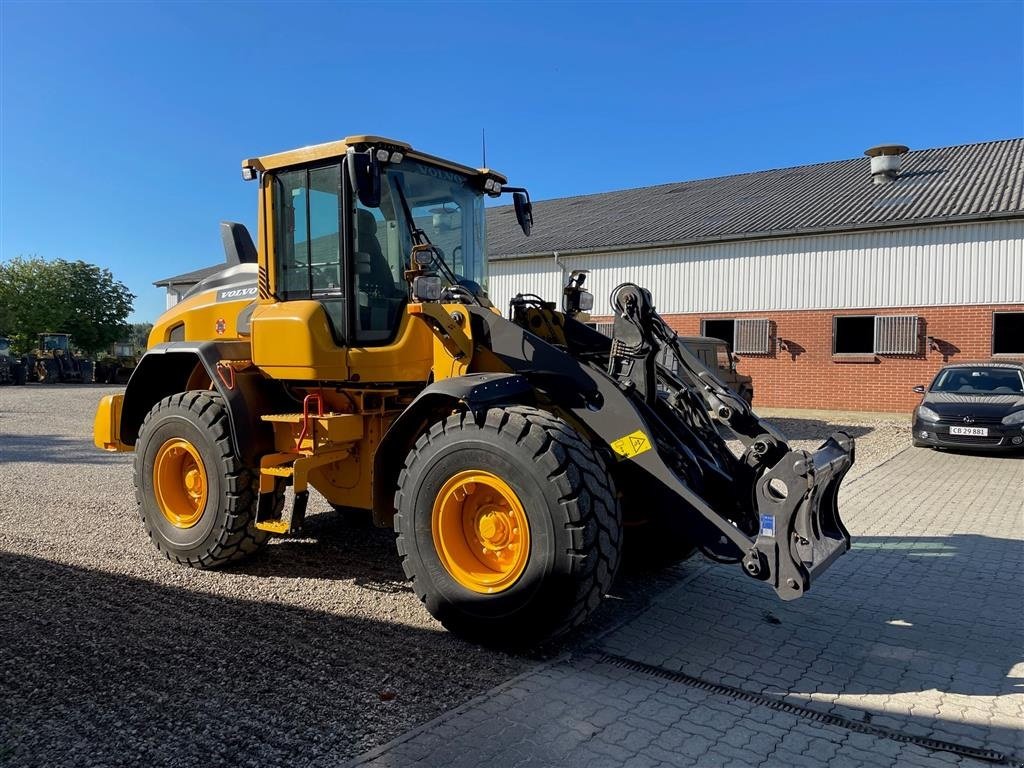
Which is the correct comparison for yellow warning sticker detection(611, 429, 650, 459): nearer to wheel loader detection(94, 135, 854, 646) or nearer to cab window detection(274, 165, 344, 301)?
wheel loader detection(94, 135, 854, 646)

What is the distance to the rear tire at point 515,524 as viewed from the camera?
3680mm

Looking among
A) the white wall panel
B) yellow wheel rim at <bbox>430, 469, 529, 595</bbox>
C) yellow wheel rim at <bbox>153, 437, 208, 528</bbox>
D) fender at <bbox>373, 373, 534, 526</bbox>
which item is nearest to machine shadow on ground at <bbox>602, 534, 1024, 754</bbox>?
yellow wheel rim at <bbox>430, 469, 529, 595</bbox>

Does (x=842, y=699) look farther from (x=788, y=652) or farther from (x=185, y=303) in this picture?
(x=185, y=303)

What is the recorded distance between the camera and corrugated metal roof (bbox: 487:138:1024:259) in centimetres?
1764

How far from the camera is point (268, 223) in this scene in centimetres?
539

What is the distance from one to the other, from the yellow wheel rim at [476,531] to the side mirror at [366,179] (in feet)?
5.36

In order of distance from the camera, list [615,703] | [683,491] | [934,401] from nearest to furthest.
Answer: [615,703]
[683,491]
[934,401]

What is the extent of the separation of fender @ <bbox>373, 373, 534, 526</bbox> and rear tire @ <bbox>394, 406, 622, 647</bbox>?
132 millimetres

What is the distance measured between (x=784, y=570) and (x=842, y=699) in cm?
69

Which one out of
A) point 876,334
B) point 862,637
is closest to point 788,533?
point 862,637

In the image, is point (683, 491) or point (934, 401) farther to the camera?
point (934, 401)

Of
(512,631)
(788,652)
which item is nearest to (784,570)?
(788,652)

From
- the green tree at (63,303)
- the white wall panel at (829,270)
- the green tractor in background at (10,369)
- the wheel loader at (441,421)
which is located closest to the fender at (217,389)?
the wheel loader at (441,421)

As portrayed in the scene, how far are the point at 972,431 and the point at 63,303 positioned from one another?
44.8 meters
